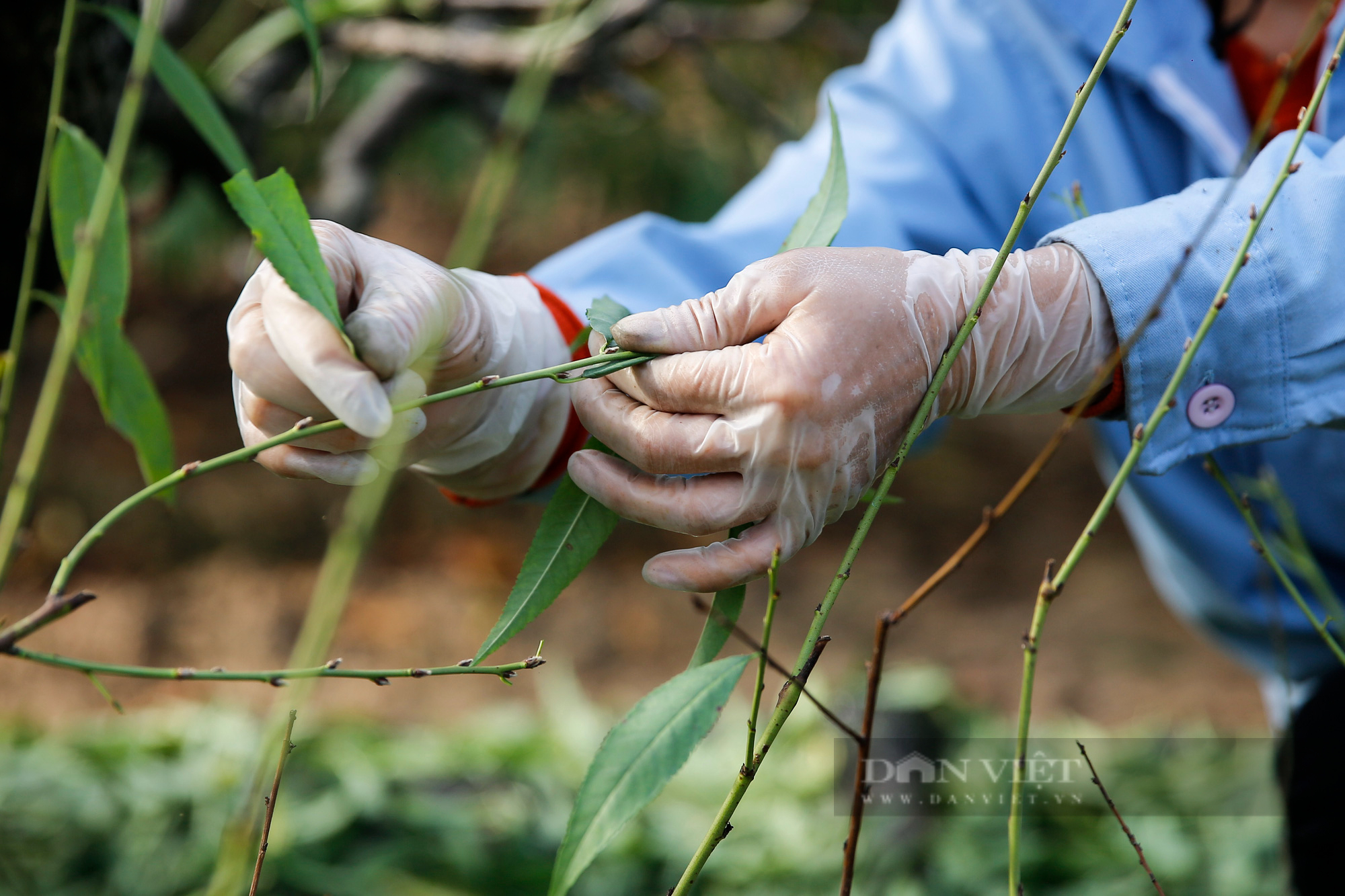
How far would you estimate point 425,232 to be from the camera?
174 inches

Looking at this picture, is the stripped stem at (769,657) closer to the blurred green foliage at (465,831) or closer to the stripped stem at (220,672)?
the stripped stem at (220,672)

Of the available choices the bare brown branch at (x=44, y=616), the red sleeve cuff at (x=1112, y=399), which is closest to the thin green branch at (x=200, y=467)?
the bare brown branch at (x=44, y=616)

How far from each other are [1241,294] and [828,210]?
0.25 meters

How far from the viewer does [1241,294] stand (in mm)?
519

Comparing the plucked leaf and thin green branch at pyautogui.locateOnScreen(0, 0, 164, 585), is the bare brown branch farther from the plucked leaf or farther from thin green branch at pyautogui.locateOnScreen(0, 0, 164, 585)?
the plucked leaf

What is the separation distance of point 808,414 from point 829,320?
0.17 ft

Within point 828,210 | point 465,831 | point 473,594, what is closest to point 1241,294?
point 828,210

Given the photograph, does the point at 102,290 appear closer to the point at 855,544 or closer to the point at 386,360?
the point at 386,360

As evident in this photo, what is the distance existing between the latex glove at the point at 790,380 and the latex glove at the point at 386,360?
0.09 meters

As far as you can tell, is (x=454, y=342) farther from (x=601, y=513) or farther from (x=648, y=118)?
(x=648, y=118)

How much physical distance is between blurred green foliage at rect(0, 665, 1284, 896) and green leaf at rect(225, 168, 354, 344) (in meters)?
0.95

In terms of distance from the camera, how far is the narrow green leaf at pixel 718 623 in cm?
45

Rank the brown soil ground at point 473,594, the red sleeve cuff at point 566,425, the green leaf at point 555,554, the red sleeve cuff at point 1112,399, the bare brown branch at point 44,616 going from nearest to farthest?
1. the bare brown branch at point 44,616
2. the green leaf at point 555,554
3. the red sleeve cuff at point 1112,399
4. the red sleeve cuff at point 566,425
5. the brown soil ground at point 473,594

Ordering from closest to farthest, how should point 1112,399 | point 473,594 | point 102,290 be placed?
point 102,290
point 1112,399
point 473,594
